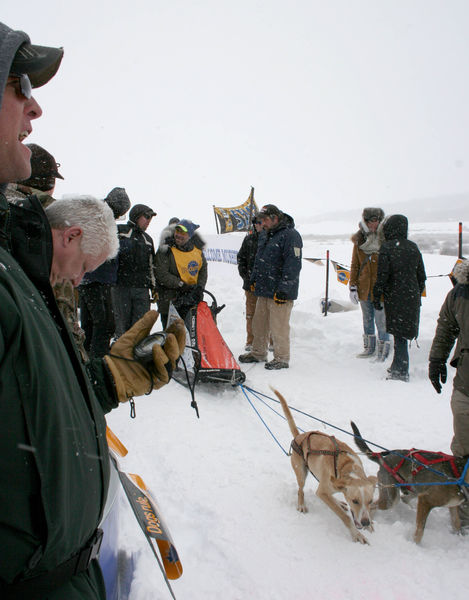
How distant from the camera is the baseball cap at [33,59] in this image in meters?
0.81

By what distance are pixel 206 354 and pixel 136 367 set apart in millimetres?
3124

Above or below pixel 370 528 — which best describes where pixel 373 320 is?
above

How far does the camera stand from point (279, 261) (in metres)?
5.73

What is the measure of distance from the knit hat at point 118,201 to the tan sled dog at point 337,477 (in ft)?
10.9

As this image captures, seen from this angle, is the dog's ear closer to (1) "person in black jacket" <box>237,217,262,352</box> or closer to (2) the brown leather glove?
(2) the brown leather glove

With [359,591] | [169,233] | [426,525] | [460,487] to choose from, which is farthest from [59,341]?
[169,233]

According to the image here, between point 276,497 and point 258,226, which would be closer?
point 276,497

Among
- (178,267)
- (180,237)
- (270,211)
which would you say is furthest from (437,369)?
(180,237)

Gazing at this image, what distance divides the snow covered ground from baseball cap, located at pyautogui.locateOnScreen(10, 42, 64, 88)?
1871 mm

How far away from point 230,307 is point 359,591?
713 cm

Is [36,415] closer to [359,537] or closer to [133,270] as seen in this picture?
[359,537]

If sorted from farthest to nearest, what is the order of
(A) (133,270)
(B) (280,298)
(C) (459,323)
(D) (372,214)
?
(D) (372,214) < (B) (280,298) < (A) (133,270) < (C) (459,323)

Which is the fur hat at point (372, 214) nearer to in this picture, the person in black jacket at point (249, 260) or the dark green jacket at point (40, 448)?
the person in black jacket at point (249, 260)

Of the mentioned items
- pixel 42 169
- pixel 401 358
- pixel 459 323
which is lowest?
pixel 401 358
